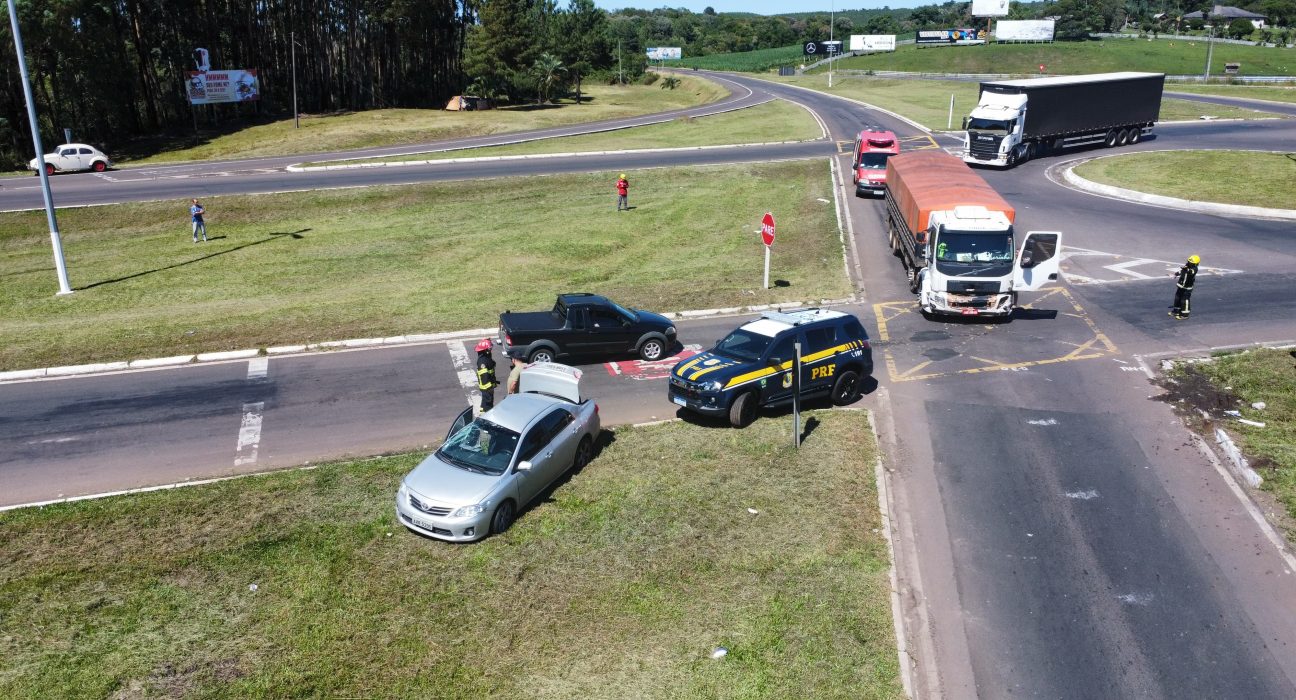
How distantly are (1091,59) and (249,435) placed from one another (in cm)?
12351

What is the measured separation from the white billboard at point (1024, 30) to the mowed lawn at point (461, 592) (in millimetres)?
130624

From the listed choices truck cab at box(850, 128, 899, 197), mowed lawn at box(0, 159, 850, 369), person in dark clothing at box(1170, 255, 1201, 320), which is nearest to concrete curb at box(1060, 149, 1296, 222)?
truck cab at box(850, 128, 899, 197)

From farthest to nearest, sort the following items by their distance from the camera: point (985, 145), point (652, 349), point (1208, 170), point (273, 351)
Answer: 1. point (985, 145)
2. point (1208, 170)
3. point (273, 351)
4. point (652, 349)

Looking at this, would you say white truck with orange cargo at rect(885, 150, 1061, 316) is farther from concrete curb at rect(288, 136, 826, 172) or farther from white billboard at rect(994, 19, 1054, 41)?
white billboard at rect(994, 19, 1054, 41)

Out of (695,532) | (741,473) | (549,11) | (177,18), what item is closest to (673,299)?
(741,473)

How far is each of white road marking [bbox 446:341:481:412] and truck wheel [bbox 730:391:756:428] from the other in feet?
17.5

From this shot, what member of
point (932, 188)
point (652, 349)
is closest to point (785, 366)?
point (652, 349)

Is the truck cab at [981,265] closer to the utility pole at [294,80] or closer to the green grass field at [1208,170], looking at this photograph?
the green grass field at [1208,170]

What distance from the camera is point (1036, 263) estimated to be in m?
21.8

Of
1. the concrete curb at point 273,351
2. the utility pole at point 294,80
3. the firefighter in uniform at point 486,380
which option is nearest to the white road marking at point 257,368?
the concrete curb at point 273,351

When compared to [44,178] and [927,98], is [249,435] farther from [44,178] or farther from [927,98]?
[927,98]

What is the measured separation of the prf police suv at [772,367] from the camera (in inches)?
640

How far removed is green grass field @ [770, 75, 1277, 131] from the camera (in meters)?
62.9

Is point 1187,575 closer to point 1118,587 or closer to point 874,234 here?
point 1118,587
